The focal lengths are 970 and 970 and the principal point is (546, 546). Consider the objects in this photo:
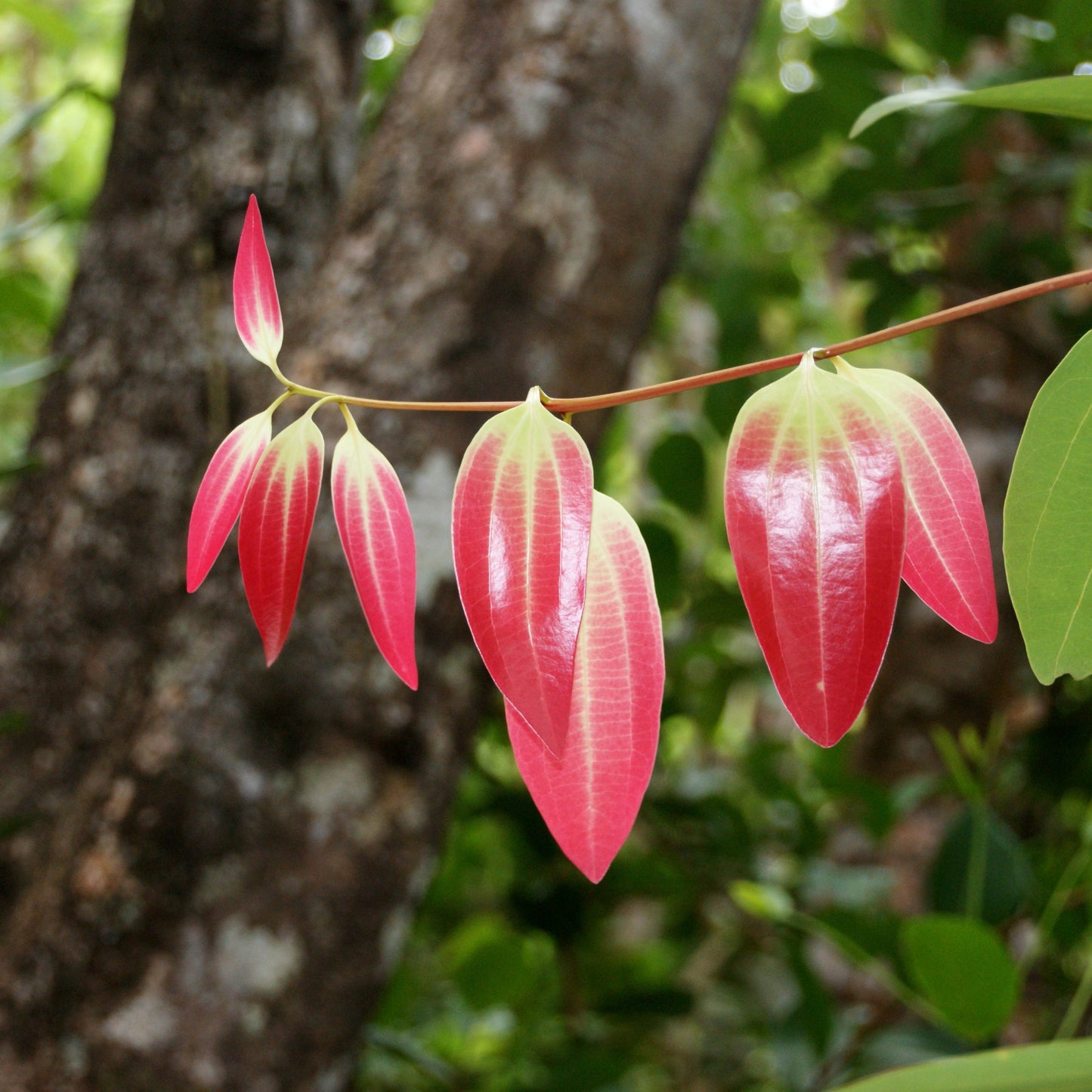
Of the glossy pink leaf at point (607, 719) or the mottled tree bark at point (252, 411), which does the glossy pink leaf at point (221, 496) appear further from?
the mottled tree bark at point (252, 411)

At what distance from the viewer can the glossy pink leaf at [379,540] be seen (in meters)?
0.22

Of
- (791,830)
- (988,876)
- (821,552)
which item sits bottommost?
(791,830)

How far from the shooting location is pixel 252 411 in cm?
73

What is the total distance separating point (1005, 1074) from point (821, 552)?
0.36 ft

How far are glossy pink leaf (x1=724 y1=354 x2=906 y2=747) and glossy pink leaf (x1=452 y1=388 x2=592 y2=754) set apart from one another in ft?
0.10

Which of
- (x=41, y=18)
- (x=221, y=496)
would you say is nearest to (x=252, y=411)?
(x=41, y=18)

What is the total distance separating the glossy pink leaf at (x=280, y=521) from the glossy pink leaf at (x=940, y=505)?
0.12 m

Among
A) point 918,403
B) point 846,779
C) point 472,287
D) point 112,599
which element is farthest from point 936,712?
point 918,403

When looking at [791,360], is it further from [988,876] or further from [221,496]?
[988,876]

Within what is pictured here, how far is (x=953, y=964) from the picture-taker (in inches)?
18.9

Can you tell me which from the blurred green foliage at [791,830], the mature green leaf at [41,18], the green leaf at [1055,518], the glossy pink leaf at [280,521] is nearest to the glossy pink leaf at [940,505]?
the green leaf at [1055,518]

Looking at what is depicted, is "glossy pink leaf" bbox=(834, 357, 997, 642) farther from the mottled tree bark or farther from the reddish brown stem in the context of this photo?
the mottled tree bark

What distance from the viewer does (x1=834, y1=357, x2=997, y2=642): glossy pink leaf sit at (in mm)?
201

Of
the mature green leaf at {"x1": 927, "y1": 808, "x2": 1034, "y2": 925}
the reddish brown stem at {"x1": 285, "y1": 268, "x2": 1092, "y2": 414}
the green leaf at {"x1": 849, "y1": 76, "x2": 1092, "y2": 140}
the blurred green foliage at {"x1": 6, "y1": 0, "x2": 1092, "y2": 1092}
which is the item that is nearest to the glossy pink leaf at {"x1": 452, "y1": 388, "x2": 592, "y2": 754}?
the reddish brown stem at {"x1": 285, "y1": 268, "x2": 1092, "y2": 414}
